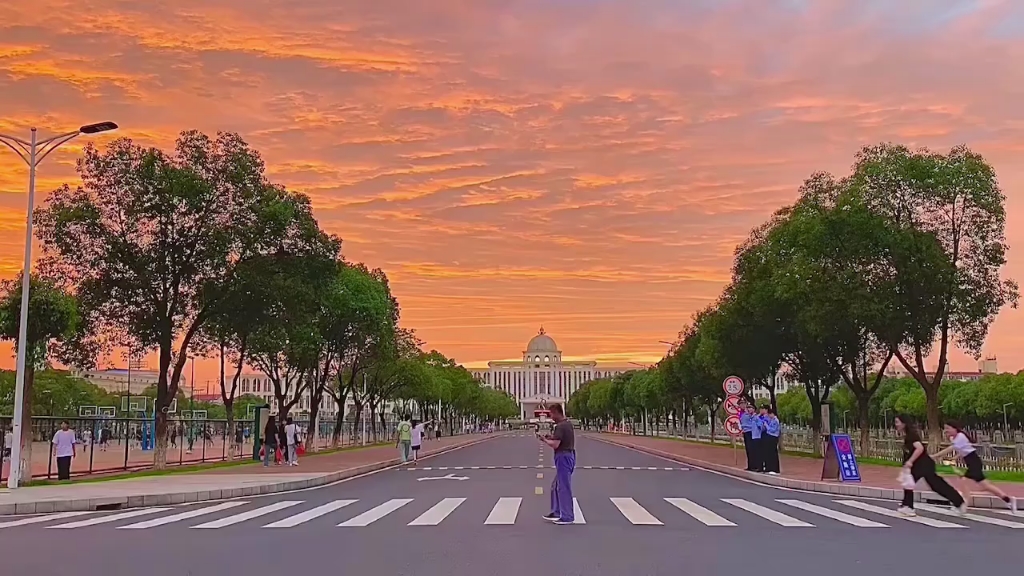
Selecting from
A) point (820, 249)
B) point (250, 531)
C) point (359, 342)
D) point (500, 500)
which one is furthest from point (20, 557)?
point (359, 342)

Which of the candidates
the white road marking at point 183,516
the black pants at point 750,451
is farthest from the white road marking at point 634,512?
the black pants at point 750,451

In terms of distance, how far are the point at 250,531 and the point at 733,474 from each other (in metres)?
20.1

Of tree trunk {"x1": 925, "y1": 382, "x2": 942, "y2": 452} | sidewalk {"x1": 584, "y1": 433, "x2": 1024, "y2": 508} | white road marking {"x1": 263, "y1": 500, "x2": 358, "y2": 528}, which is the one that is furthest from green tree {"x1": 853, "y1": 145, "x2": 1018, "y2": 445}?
white road marking {"x1": 263, "y1": 500, "x2": 358, "y2": 528}

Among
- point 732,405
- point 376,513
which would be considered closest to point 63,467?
point 376,513

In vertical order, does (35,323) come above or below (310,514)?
above

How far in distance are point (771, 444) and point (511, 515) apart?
14.5 metres

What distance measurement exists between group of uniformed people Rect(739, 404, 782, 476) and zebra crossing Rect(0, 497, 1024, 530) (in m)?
8.16

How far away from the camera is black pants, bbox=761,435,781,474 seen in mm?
29453

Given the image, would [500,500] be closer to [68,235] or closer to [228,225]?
[228,225]

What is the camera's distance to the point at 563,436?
1588cm

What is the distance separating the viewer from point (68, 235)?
3309 centimetres

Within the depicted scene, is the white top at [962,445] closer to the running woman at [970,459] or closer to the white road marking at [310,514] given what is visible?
the running woman at [970,459]

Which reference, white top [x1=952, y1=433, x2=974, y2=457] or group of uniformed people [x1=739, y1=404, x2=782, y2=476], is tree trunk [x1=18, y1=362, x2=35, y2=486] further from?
white top [x1=952, y1=433, x2=974, y2=457]

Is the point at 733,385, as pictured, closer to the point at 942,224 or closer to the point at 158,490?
the point at 942,224
